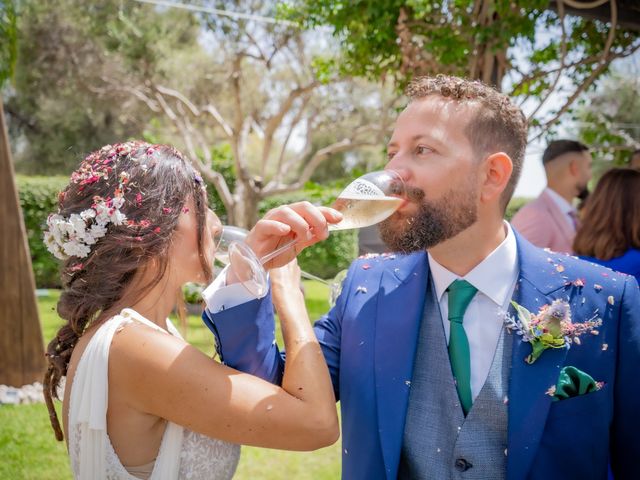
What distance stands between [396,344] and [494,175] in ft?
2.22

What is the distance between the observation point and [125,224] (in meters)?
1.83

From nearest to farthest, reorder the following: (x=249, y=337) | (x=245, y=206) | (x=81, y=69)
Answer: (x=249, y=337) → (x=245, y=206) → (x=81, y=69)

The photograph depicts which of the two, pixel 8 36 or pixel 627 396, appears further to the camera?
pixel 8 36

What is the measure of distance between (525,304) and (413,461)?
0.62 metres

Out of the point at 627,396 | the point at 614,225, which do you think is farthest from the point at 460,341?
the point at 614,225

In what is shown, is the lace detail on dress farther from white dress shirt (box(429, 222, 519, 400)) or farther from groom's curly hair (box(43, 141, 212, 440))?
white dress shirt (box(429, 222, 519, 400))

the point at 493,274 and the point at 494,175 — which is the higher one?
the point at 494,175

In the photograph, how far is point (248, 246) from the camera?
65.0 inches

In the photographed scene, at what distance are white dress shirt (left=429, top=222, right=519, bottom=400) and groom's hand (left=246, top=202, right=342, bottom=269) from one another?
0.55 metres

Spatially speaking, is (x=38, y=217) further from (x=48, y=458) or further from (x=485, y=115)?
(x=485, y=115)

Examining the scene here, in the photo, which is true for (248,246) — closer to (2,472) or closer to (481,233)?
(481,233)

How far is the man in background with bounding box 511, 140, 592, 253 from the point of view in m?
4.92

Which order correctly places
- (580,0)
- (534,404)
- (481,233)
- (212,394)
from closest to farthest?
(212,394) → (534,404) → (481,233) → (580,0)

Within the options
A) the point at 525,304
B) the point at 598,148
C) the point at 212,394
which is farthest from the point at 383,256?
the point at 598,148
